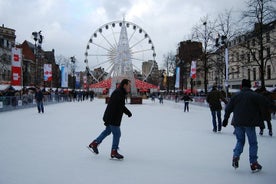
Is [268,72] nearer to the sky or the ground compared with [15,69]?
nearer to the sky

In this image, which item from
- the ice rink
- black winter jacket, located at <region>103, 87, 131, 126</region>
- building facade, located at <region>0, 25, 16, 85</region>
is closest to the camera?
the ice rink

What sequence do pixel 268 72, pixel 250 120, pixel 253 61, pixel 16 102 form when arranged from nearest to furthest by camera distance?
pixel 250 120 < pixel 16 102 < pixel 253 61 < pixel 268 72

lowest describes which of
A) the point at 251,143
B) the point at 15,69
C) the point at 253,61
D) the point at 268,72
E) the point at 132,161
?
the point at 132,161

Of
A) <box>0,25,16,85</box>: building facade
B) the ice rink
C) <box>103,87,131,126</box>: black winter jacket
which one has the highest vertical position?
<box>0,25,16,85</box>: building facade

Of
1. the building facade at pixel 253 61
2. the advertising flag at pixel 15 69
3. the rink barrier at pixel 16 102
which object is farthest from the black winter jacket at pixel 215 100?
the building facade at pixel 253 61

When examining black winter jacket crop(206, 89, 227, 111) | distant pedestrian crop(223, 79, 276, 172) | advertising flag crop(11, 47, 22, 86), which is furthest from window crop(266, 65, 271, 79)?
distant pedestrian crop(223, 79, 276, 172)

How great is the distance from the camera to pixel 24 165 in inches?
206

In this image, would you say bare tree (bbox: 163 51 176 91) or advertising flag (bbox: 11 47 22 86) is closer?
advertising flag (bbox: 11 47 22 86)

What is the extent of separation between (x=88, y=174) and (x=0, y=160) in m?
2.12

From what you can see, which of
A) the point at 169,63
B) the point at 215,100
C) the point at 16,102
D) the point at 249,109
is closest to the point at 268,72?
the point at 169,63

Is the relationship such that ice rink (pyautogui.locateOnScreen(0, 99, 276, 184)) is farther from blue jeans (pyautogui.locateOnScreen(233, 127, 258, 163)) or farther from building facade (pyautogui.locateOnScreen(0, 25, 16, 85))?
building facade (pyautogui.locateOnScreen(0, 25, 16, 85))

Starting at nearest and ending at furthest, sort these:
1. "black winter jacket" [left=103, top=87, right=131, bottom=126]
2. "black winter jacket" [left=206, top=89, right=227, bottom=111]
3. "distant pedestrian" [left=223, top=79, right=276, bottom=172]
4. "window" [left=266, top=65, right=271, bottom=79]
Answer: "distant pedestrian" [left=223, top=79, right=276, bottom=172], "black winter jacket" [left=103, top=87, right=131, bottom=126], "black winter jacket" [left=206, top=89, right=227, bottom=111], "window" [left=266, top=65, right=271, bottom=79]

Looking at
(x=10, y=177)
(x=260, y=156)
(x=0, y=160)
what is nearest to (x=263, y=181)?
(x=260, y=156)

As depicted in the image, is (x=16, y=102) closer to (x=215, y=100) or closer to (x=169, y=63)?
(x=215, y=100)
